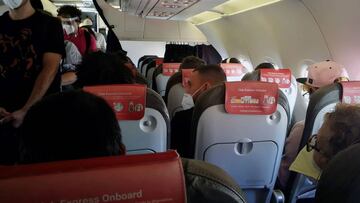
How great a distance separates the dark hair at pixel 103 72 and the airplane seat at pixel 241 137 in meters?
0.63

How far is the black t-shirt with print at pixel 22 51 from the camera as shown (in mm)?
2236

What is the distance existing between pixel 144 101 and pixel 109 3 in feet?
33.8

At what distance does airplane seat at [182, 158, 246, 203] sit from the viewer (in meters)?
0.81

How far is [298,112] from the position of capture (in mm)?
5648

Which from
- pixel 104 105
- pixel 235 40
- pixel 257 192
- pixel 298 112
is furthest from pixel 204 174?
pixel 235 40

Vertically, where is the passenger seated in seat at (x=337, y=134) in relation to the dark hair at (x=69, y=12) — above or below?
below

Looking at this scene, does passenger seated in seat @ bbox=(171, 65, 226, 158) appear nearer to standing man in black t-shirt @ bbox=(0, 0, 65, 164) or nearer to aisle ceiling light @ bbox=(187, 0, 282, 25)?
standing man in black t-shirt @ bbox=(0, 0, 65, 164)

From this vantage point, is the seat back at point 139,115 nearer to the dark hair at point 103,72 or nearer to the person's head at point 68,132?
the dark hair at point 103,72

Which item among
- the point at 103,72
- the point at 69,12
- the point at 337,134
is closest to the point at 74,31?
the point at 69,12

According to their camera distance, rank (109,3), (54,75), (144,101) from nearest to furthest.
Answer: (144,101) < (54,75) < (109,3)

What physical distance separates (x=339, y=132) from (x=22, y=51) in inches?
73.6

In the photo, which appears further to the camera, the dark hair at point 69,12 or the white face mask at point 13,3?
the dark hair at point 69,12

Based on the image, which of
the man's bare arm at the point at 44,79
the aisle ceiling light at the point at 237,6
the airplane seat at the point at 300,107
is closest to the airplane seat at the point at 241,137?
the man's bare arm at the point at 44,79

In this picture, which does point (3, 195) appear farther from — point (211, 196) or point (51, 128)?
point (211, 196)
